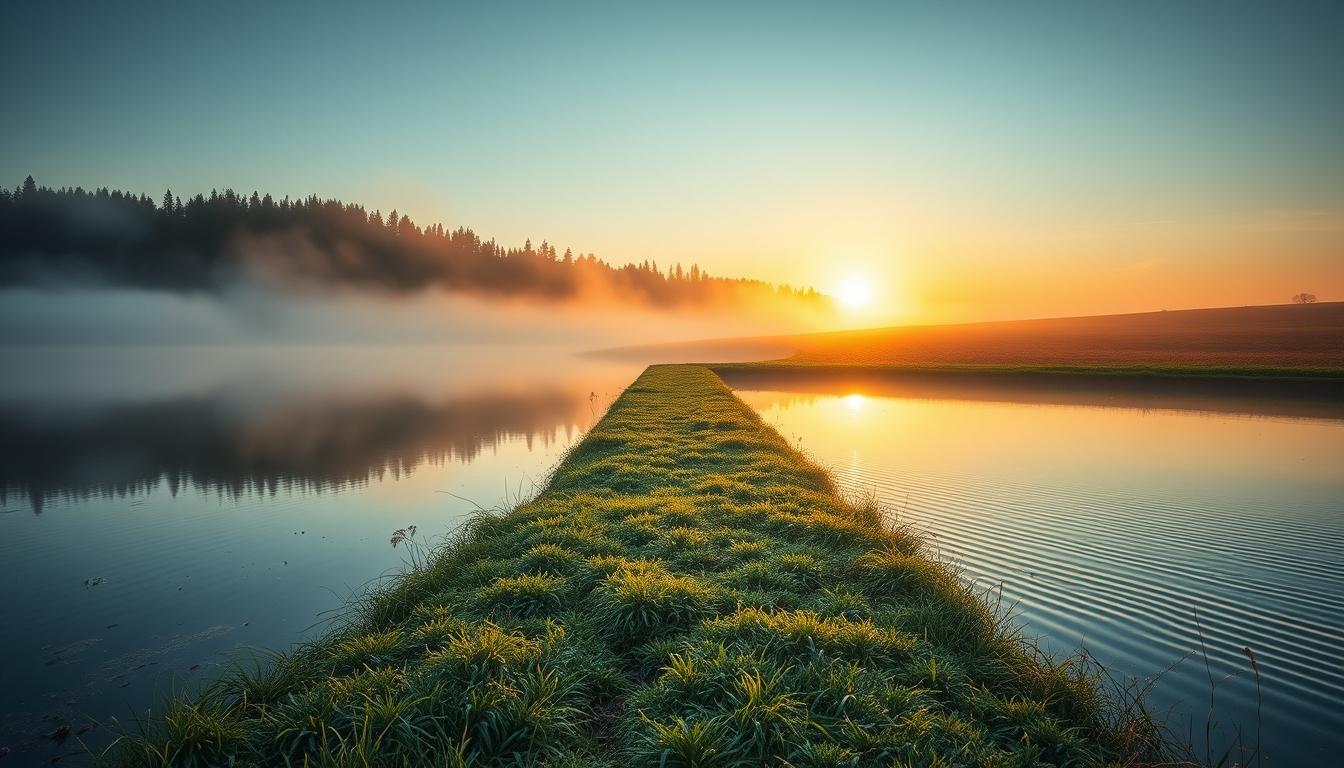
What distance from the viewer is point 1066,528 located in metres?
11.2

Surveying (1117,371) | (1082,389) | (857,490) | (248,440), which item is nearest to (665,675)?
(857,490)

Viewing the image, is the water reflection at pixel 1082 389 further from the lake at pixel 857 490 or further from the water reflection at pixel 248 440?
the water reflection at pixel 248 440

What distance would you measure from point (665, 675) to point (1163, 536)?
1094 cm

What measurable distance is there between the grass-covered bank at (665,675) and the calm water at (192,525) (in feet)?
6.69

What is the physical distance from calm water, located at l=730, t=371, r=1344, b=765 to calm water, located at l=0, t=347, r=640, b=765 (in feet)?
36.4

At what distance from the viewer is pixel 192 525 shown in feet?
45.5

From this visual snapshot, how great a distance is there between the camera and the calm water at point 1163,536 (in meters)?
6.32

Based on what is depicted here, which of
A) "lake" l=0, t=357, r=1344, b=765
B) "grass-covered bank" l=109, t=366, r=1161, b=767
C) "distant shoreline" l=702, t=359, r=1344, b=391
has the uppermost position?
"distant shoreline" l=702, t=359, r=1344, b=391

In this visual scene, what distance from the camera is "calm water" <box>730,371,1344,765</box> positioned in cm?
632

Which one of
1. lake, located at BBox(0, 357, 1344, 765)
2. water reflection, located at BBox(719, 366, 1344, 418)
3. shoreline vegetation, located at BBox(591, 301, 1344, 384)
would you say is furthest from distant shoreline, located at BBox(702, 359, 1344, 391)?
lake, located at BBox(0, 357, 1344, 765)

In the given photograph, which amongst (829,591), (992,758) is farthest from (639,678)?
(992,758)

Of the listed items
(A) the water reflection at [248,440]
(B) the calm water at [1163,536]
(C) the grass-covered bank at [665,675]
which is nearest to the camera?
(C) the grass-covered bank at [665,675]

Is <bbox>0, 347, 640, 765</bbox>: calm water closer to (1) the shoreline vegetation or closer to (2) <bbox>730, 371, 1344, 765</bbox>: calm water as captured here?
(2) <bbox>730, 371, 1344, 765</bbox>: calm water

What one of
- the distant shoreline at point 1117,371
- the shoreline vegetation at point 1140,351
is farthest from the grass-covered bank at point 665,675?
the shoreline vegetation at point 1140,351
